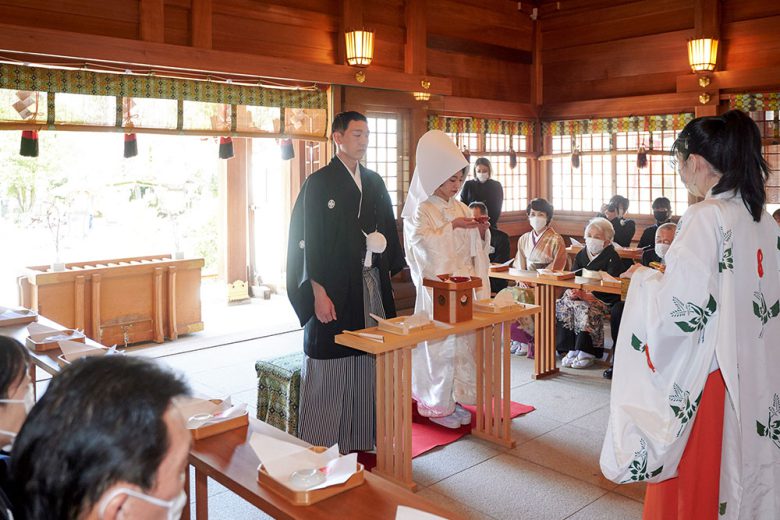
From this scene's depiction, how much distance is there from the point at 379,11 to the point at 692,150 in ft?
18.5

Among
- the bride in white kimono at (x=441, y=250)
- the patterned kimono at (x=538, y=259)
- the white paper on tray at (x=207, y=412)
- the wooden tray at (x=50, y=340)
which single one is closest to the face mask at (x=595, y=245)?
the patterned kimono at (x=538, y=259)

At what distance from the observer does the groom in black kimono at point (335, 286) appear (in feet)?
12.2

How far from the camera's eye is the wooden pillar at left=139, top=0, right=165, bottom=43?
5.61m

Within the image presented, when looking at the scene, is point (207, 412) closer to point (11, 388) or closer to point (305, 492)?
point (305, 492)

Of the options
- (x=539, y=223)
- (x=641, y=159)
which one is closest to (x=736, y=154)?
(x=539, y=223)

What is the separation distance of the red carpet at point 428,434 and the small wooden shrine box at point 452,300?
821 millimetres

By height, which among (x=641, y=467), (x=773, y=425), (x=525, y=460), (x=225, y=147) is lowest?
(x=525, y=460)

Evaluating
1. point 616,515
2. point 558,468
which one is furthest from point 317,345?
point 616,515

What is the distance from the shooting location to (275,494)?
184cm

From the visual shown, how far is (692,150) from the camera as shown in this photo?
2.41 metres

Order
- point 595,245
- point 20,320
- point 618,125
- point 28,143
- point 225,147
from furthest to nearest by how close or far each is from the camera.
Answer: point 618,125, point 225,147, point 595,245, point 28,143, point 20,320

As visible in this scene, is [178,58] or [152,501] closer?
[152,501]

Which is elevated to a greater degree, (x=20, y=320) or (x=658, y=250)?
(x=658, y=250)

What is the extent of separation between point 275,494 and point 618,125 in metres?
7.86
